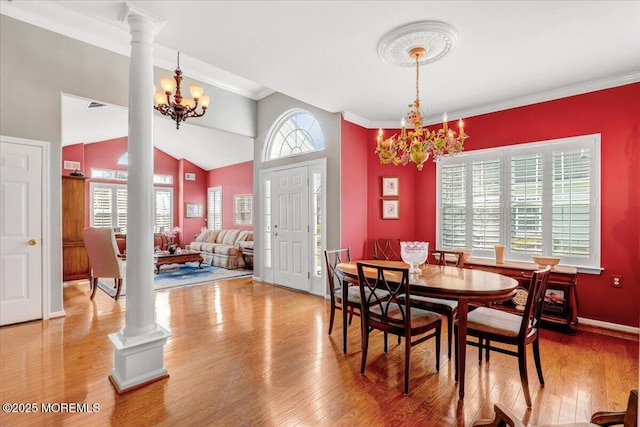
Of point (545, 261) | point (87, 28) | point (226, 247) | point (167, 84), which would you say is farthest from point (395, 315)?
point (226, 247)

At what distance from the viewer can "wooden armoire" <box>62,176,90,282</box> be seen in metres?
5.28

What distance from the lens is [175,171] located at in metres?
9.76

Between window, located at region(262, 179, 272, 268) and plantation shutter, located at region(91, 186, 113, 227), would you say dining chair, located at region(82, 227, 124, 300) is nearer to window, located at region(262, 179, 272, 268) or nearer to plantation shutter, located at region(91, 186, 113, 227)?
window, located at region(262, 179, 272, 268)

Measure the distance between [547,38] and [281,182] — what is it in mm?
3941

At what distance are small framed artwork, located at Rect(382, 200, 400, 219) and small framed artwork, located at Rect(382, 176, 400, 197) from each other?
12 cm

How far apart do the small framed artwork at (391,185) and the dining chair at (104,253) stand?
13.9 feet

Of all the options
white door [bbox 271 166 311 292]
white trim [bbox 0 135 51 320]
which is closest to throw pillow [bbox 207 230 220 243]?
white door [bbox 271 166 311 292]

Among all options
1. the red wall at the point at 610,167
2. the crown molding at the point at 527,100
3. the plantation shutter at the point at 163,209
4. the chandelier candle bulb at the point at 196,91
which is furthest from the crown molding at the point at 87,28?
the plantation shutter at the point at 163,209

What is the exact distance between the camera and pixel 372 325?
8.16 ft

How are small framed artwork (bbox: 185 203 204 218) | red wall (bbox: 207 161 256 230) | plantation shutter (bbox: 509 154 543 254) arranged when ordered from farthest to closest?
1. small framed artwork (bbox: 185 203 204 218)
2. red wall (bbox: 207 161 256 230)
3. plantation shutter (bbox: 509 154 543 254)

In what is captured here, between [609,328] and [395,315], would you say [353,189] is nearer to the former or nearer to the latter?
[395,315]

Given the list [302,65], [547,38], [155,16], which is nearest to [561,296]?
[547,38]

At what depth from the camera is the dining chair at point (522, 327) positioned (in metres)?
2.04

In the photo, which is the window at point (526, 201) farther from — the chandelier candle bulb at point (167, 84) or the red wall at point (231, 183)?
the red wall at point (231, 183)
